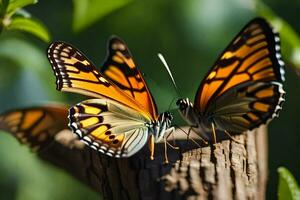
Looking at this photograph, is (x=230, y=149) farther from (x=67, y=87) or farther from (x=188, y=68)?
(x=188, y=68)

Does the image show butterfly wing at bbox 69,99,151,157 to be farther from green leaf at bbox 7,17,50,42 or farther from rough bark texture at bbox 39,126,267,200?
green leaf at bbox 7,17,50,42

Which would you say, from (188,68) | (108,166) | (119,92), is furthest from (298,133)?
(108,166)

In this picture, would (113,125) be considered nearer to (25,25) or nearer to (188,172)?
(25,25)

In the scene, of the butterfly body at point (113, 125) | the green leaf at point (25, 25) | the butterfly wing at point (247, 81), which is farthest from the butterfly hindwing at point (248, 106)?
the green leaf at point (25, 25)

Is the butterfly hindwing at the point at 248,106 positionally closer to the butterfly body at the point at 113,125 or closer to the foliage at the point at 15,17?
the butterfly body at the point at 113,125

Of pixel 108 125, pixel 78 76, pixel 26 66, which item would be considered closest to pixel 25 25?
pixel 78 76

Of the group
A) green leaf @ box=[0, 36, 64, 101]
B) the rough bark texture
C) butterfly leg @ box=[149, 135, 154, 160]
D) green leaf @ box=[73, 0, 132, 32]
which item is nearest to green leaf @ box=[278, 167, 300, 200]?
the rough bark texture
